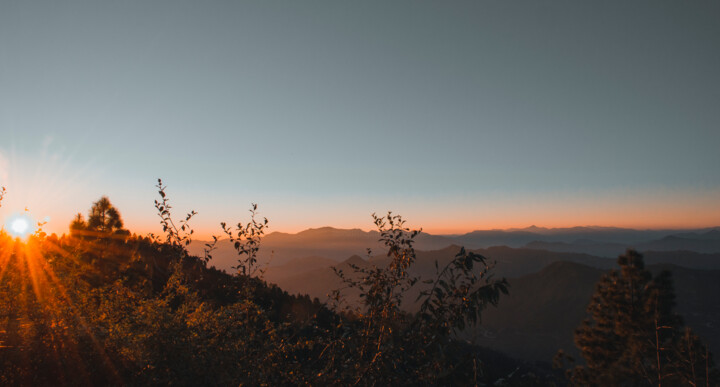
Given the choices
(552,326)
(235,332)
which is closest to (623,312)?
(235,332)

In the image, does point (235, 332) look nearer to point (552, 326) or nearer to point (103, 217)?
point (103, 217)

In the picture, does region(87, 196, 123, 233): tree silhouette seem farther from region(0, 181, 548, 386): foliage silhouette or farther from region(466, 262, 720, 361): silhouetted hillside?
region(466, 262, 720, 361): silhouetted hillside

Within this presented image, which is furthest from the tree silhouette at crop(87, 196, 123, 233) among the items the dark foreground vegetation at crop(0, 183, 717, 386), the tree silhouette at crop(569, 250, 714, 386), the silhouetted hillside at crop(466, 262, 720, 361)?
the silhouetted hillside at crop(466, 262, 720, 361)

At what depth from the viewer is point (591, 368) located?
23203 millimetres

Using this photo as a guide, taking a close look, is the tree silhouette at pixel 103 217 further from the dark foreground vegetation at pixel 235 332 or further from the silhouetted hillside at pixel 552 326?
the silhouetted hillside at pixel 552 326

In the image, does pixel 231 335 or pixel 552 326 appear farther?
pixel 552 326

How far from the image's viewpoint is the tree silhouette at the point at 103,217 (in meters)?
26.2

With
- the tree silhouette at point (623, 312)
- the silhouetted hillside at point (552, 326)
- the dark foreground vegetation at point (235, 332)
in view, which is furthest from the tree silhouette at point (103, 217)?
the silhouetted hillside at point (552, 326)

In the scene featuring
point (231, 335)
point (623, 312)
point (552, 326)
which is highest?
point (231, 335)

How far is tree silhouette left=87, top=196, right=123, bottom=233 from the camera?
86.0ft

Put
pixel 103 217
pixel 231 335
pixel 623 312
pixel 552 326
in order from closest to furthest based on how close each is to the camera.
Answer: pixel 231 335, pixel 623 312, pixel 103 217, pixel 552 326

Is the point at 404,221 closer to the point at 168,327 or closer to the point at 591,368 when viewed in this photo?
the point at 168,327

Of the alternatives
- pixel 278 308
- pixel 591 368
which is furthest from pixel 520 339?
pixel 278 308

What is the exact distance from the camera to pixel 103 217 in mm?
26281
